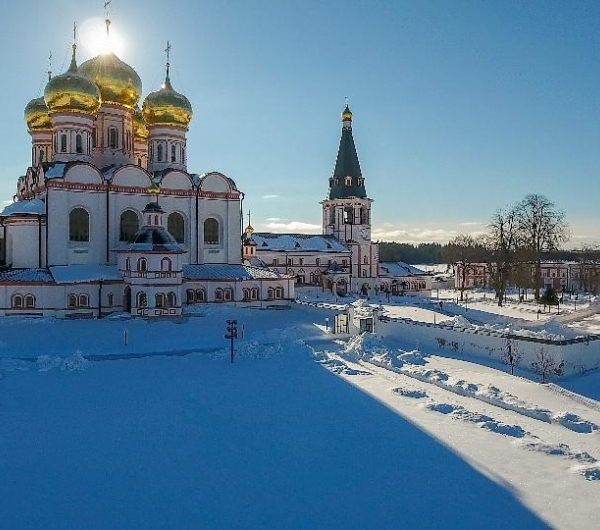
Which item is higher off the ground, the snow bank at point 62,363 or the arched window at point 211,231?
the arched window at point 211,231

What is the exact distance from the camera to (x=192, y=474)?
8297 mm

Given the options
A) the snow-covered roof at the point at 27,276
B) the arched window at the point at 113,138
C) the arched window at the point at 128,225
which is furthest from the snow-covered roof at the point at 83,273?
the arched window at the point at 113,138

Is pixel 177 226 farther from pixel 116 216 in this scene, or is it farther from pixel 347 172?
pixel 347 172

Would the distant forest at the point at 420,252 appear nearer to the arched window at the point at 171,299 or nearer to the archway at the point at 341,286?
Result: the archway at the point at 341,286

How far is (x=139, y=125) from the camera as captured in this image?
108ft

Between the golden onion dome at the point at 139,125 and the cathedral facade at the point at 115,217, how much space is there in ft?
0.88

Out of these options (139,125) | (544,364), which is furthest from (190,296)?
(544,364)

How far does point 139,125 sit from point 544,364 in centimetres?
2587

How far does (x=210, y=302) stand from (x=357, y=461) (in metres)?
18.9

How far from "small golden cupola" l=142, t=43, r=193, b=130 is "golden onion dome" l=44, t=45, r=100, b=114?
291 centimetres

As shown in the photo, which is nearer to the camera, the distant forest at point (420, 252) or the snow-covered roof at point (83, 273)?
the snow-covered roof at point (83, 273)

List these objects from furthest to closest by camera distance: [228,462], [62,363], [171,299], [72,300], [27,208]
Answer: [27,208] < [171,299] < [72,300] < [62,363] < [228,462]

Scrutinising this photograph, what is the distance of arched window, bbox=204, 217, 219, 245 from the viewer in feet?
97.2

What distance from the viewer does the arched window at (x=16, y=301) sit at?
2330 centimetres
